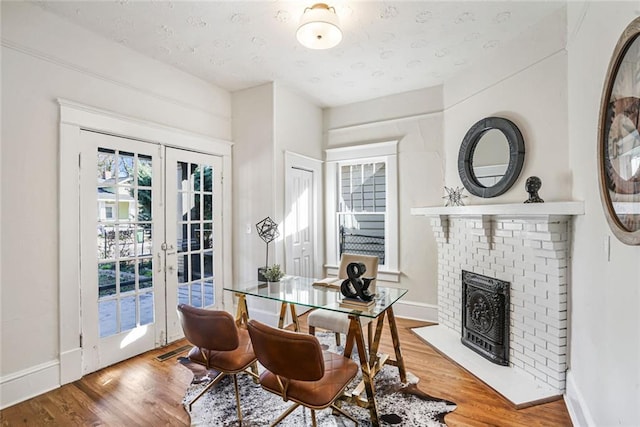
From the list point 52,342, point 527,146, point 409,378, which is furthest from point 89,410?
point 527,146

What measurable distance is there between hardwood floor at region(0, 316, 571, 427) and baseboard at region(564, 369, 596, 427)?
2.1 inches

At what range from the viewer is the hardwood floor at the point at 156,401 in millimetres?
2098

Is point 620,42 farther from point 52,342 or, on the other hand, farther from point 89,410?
point 52,342

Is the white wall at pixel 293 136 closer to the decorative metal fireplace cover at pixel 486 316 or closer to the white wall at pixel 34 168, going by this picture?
the white wall at pixel 34 168

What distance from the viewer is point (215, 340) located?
198cm

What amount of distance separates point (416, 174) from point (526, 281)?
1886 mm

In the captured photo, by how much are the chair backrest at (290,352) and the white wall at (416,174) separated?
283cm

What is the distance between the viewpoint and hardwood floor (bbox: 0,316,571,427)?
2098 millimetres

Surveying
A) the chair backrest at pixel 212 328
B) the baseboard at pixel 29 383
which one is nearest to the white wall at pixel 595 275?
the chair backrest at pixel 212 328

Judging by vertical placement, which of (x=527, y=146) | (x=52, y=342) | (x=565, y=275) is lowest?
(x=52, y=342)

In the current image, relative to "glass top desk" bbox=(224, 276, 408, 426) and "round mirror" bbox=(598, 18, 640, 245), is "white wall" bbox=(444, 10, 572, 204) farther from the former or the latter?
"glass top desk" bbox=(224, 276, 408, 426)

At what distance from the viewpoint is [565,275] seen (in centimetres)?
241

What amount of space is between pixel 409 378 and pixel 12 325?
3.09 metres

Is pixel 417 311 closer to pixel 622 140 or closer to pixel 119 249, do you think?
pixel 622 140
